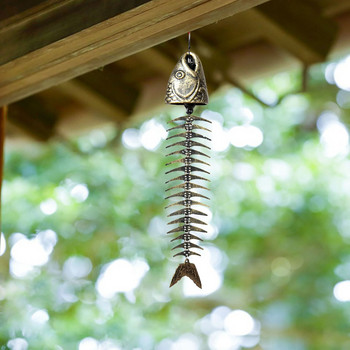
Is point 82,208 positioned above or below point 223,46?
above

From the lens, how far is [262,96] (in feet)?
17.9

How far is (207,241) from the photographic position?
18.1ft

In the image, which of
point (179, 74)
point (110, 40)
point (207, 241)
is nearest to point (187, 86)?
point (179, 74)

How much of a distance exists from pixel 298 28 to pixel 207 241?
2975 millimetres

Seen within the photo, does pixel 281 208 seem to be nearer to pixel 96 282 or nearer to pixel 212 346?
pixel 212 346

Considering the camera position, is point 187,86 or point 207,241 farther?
point 207,241

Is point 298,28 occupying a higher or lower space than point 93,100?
lower

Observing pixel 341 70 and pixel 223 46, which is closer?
pixel 223 46

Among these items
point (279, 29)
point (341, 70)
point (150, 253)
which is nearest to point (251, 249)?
point (150, 253)

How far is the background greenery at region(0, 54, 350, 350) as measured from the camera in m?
5.18

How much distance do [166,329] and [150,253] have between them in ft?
2.05

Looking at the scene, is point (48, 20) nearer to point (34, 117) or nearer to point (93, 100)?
point (93, 100)

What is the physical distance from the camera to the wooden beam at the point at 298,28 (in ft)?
8.88

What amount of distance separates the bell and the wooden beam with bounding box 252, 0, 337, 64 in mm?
1176
